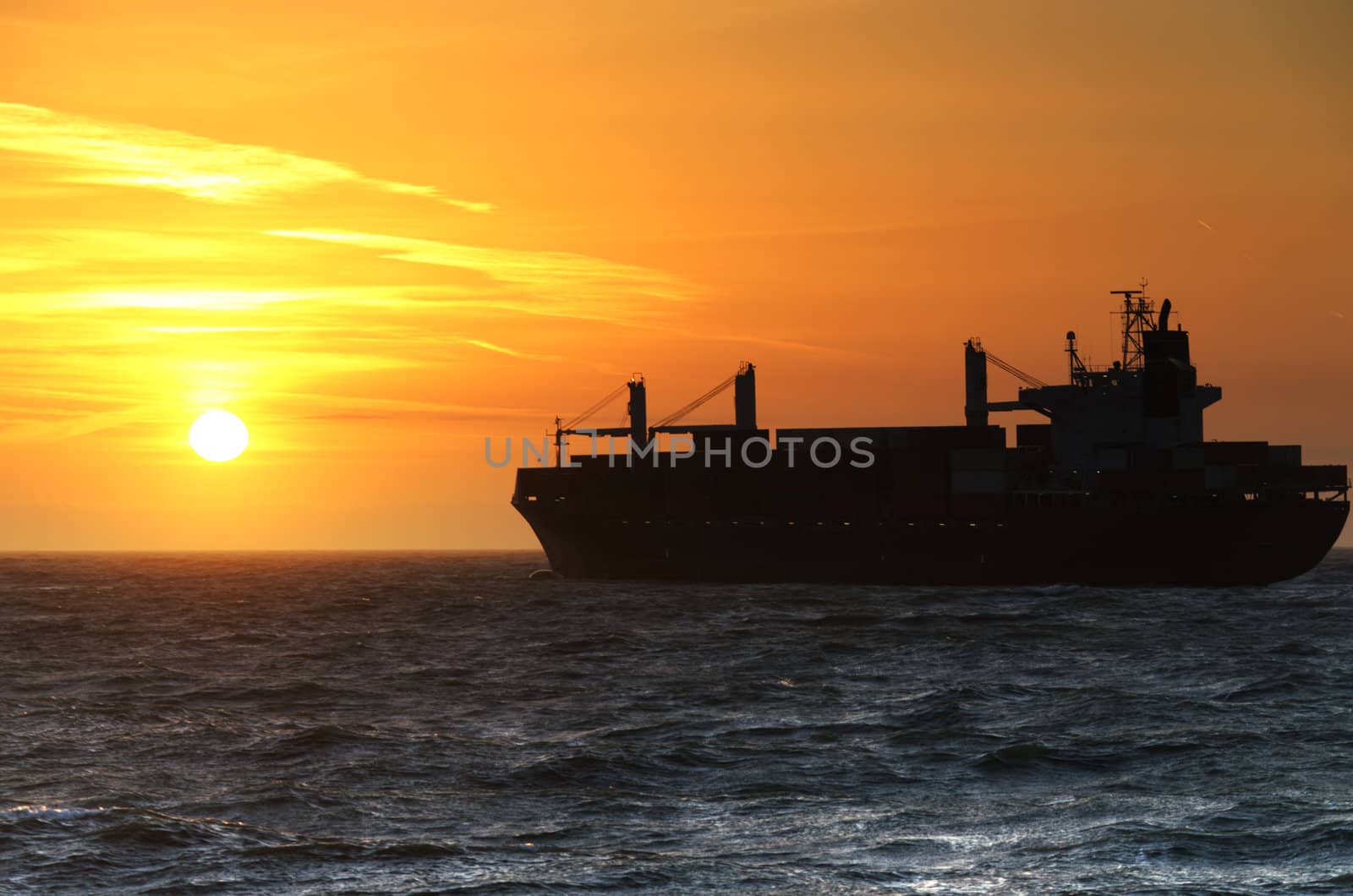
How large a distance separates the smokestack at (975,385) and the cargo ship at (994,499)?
0.39ft

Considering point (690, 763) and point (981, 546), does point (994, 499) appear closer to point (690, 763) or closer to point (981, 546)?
point (981, 546)

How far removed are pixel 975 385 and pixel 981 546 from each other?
11.1 meters

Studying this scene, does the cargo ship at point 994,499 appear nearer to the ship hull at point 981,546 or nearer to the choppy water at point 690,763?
the ship hull at point 981,546

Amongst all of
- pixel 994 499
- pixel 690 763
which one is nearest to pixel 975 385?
pixel 994 499

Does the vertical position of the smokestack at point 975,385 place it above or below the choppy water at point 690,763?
above

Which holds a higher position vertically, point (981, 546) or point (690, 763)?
point (981, 546)

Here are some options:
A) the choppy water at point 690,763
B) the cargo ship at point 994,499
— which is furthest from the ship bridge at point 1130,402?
the choppy water at point 690,763

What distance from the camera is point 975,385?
88.8 meters

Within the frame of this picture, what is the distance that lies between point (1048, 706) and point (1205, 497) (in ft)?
172

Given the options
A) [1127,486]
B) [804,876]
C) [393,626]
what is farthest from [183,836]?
[1127,486]

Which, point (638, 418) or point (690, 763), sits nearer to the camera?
point (690, 763)

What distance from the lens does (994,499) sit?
269 ft

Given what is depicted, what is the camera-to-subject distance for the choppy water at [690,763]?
16.5 m

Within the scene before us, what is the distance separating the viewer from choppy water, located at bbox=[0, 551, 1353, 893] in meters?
16.5
